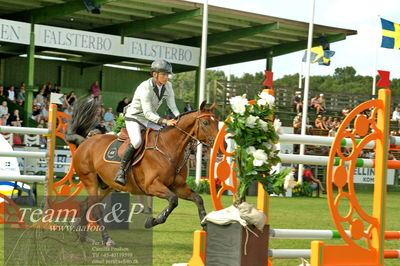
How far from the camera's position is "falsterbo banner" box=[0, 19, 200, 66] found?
23500mm

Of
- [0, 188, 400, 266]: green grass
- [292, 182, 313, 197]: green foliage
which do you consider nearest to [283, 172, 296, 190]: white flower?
[0, 188, 400, 266]: green grass

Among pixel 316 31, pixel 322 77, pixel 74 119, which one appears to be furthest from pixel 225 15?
pixel 322 77

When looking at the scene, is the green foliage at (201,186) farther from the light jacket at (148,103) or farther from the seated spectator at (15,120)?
the light jacket at (148,103)

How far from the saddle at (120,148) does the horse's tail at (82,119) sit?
2.41 feet

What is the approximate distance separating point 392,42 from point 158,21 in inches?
317

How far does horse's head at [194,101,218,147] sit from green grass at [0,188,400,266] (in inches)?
49.4

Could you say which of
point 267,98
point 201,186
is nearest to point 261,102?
point 267,98

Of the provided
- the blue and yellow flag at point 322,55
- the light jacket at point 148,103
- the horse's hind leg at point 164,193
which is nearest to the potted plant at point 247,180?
the horse's hind leg at point 164,193

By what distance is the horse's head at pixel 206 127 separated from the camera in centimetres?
875

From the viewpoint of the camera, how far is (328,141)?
240 inches

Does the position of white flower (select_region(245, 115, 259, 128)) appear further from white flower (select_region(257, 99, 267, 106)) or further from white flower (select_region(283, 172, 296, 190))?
white flower (select_region(283, 172, 296, 190))

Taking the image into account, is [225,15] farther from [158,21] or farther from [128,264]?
[128,264]

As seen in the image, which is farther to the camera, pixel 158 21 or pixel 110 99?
pixel 110 99

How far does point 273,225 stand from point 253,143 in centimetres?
742
